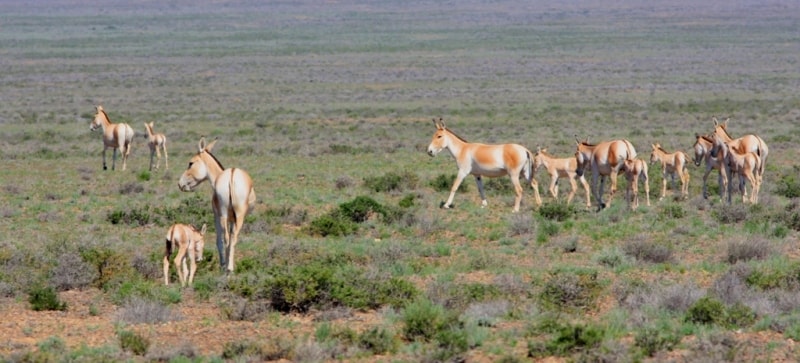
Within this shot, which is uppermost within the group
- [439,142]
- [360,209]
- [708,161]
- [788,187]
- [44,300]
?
[439,142]

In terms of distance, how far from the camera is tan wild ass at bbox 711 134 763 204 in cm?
2034

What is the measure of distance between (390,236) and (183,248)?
193 inches

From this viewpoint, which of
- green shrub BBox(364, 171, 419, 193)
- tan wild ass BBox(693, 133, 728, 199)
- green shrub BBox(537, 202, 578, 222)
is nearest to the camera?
green shrub BBox(537, 202, 578, 222)

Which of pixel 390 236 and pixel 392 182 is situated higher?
pixel 390 236

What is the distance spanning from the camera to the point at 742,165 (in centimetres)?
2045

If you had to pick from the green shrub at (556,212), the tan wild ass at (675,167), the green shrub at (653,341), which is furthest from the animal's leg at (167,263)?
the tan wild ass at (675,167)

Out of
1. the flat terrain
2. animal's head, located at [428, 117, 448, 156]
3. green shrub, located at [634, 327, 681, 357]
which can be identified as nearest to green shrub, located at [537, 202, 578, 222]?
the flat terrain

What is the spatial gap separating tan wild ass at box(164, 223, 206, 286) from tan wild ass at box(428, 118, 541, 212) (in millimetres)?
7317

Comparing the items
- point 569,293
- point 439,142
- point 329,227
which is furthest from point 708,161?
point 569,293

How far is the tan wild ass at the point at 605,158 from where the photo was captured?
20344 mm

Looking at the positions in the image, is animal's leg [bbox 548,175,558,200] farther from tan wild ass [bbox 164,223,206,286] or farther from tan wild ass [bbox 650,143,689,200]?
tan wild ass [bbox 164,223,206,286]

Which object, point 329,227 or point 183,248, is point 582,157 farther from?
point 183,248

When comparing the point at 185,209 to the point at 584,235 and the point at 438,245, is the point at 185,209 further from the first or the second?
the point at 584,235

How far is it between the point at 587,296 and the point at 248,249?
5.89 m
